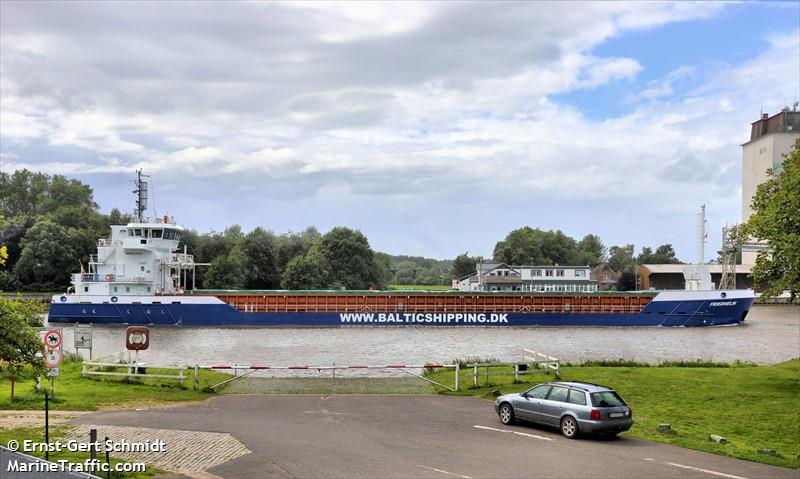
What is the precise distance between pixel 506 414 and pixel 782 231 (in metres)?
10.6

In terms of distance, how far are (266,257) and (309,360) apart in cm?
5399

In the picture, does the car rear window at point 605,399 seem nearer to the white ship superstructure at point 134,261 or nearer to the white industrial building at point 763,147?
the white ship superstructure at point 134,261

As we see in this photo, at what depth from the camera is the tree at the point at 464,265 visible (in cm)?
12066

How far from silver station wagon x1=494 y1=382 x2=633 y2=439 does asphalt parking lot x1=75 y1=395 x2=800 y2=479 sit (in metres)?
0.30

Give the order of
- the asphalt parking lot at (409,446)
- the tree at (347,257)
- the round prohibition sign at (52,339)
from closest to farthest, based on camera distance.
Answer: the asphalt parking lot at (409,446) < the round prohibition sign at (52,339) < the tree at (347,257)

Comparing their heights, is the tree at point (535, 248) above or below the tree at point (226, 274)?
above

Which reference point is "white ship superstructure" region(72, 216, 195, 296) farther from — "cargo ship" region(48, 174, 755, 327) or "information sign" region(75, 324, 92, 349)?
"information sign" region(75, 324, 92, 349)

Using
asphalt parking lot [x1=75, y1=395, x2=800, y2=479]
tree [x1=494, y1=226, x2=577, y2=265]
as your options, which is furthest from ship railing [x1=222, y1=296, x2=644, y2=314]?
tree [x1=494, y1=226, x2=577, y2=265]

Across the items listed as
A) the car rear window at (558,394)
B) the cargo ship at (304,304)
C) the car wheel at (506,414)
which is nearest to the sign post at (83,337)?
the car wheel at (506,414)

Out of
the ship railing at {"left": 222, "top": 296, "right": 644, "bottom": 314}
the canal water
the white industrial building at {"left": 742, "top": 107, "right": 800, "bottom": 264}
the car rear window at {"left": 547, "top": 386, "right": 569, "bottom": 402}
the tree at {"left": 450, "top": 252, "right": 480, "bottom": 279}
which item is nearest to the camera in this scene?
the car rear window at {"left": 547, "top": 386, "right": 569, "bottom": 402}

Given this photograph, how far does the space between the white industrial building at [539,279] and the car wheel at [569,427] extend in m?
69.5

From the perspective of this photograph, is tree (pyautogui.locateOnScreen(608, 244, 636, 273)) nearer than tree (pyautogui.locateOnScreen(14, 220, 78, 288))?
No

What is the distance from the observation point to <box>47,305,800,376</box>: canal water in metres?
33.2

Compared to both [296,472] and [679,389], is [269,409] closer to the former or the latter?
[296,472]
